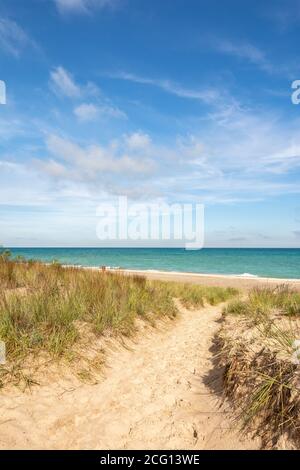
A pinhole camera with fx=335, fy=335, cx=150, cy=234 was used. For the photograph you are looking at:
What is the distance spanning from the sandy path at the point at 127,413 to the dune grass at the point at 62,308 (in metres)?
0.83

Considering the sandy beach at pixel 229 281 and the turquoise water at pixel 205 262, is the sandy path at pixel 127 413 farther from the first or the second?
the turquoise water at pixel 205 262

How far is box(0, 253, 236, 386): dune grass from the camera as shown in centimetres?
556

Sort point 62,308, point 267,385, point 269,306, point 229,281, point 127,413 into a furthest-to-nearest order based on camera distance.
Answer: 1. point 229,281
2. point 269,306
3. point 62,308
4. point 127,413
5. point 267,385

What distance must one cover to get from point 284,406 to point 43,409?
9.78 feet

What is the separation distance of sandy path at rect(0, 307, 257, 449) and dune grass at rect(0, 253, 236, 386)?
0.83 meters

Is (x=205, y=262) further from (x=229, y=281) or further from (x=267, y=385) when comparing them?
(x=267, y=385)

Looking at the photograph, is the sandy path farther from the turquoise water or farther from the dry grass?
the turquoise water

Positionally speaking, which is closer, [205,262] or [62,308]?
[62,308]

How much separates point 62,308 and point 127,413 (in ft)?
8.63

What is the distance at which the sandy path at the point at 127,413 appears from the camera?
384 centimetres

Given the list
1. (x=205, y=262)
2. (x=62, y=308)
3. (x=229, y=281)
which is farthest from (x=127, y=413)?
(x=205, y=262)

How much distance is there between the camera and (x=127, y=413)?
4.55 m
